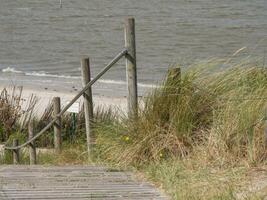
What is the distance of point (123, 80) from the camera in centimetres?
2077

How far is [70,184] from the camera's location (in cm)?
661

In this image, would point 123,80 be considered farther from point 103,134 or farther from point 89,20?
point 89,20

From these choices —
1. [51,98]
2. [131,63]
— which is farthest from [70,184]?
[51,98]

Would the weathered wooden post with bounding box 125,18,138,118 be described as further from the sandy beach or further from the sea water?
the sea water

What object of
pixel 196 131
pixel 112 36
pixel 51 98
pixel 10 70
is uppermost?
pixel 112 36

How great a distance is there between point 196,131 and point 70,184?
157 cm

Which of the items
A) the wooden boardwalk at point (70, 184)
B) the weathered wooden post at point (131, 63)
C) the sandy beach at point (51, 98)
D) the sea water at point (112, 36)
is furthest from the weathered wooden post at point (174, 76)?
the sea water at point (112, 36)

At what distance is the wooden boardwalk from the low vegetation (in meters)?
0.22

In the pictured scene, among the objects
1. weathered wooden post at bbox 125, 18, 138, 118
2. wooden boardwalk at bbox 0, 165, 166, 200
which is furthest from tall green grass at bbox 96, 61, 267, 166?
wooden boardwalk at bbox 0, 165, 166, 200

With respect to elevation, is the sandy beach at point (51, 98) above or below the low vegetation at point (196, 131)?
above

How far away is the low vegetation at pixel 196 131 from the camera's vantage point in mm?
6953

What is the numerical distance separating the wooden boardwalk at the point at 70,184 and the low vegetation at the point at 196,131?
0.22 meters

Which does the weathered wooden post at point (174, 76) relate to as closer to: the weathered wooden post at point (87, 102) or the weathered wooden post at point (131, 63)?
the weathered wooden post at point (131, 63)

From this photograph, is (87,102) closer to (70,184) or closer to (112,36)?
(70,184)
